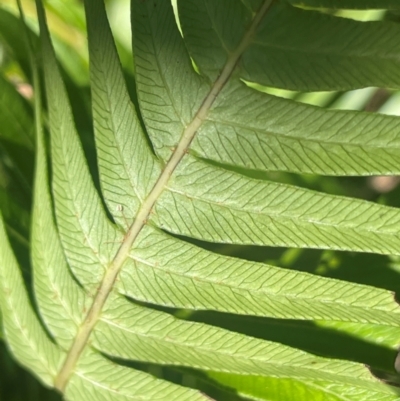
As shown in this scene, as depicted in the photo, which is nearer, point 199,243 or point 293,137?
point 293,137

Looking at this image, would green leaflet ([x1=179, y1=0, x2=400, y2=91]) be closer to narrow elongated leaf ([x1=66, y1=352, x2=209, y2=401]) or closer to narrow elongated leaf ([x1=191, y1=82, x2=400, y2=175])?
narrow elongated leaf ([x1=191, y1=82, x2=400, y2=175])

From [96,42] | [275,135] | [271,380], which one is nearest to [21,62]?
[96,42]

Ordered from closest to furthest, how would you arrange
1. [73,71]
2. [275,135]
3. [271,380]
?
[275,135] → [271,380] → [73,71]

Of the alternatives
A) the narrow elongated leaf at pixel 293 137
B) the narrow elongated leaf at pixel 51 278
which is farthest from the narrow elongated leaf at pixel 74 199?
the narrow elongated leaf at pixel 293 137

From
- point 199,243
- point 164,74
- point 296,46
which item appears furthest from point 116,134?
point 199,243

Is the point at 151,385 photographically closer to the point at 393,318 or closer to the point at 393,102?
the point at 393,318

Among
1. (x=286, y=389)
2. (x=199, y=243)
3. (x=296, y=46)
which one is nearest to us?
(x=296, y=46)

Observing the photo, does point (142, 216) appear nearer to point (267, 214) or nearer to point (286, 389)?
point (267, 214)
